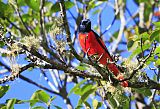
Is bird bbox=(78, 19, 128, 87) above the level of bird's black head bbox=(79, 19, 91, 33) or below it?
below

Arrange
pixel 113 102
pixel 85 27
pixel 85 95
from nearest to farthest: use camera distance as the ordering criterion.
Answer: pixel 113 102 → pixel 85 95 → pixel 85 27

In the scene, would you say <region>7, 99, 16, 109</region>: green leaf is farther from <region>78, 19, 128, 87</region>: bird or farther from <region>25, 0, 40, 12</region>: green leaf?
<region>25, 0, 40, 12</region>: green leaf

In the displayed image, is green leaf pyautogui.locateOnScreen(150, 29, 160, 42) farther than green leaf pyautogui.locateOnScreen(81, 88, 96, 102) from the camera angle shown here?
No

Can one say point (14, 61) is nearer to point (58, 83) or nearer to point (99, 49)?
point (99, 49)

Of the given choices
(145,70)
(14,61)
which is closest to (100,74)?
(145,70)

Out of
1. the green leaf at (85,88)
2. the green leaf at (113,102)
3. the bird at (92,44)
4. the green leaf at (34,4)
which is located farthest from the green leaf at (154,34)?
the green leaf at (34,4)

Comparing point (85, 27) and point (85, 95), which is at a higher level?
point (85, 27)

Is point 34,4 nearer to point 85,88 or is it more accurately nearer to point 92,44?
point 92,44

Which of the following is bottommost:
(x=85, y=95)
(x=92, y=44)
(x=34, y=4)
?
(x=85, y=95)

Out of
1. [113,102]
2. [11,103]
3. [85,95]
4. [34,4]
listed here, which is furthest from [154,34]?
[34,4]

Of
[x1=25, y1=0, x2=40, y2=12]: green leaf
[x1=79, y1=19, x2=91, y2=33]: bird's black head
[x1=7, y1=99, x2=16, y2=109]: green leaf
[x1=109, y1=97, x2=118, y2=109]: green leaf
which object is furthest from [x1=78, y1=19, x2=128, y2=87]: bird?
[x1=7, y1=99, x2=16, y2=109]: green leaf

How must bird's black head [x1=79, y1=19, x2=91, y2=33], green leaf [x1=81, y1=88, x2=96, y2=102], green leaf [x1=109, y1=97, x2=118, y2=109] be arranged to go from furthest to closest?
bird's black head [x1=79, y1=19, x2=91, y2=33] → green leaf [x1=81, y1=88, x2=96, y2=102] → green leaf [x1=109, y1=97, x2=118, y2=109]

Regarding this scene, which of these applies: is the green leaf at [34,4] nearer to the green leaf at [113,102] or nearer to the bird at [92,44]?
the bird at [92,44]

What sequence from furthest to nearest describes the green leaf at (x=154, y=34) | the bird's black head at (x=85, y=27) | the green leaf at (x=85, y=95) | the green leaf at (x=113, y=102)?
the bird's black head at (x=85, y=27), the green leaf at (x=85, y=95), the green leaf at (x=113, y=102), the green leaf at (x=154, y=34)
